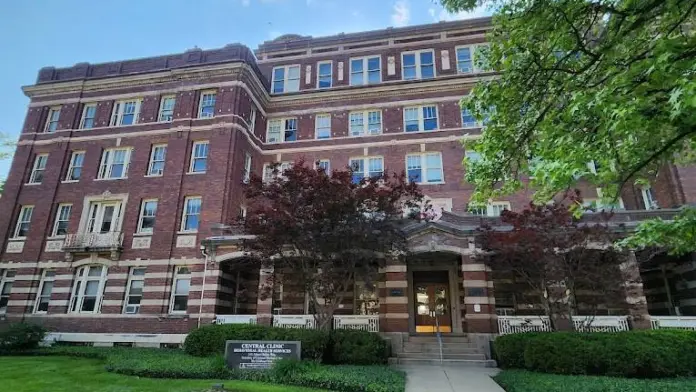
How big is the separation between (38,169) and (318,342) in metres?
21.9

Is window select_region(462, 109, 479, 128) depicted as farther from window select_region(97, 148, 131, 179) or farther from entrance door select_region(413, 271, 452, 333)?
window select_region(97, 148, 131, 179)

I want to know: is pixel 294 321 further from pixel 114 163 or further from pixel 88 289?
pixel 114 163

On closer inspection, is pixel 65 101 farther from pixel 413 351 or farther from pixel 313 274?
pixel 413 351

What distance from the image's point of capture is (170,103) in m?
24.4

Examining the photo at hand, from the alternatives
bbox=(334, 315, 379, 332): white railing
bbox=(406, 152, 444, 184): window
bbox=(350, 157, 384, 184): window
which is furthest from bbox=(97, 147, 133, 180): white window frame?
bbox=(406, 152, 444, 184): window

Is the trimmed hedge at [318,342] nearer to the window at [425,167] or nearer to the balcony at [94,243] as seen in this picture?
the balcony at [94,243]

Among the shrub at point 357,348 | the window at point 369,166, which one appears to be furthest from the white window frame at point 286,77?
the shrub at point 357,348

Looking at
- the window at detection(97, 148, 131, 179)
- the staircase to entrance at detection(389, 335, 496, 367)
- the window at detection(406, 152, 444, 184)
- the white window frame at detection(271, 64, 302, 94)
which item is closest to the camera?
the staircase to entrance at detection(389, 335, 496, 367)

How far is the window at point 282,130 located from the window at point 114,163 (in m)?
8.49

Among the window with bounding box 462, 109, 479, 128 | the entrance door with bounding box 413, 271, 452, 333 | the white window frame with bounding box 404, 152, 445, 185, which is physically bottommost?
the entrance door with bounding box 413, 271, 452, 333

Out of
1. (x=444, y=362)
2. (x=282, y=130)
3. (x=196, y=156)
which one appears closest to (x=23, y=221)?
(x=196, y=156)

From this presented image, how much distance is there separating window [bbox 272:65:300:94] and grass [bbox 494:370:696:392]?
72.7 feet

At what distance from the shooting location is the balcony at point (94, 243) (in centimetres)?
2098

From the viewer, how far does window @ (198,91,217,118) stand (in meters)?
23.4
